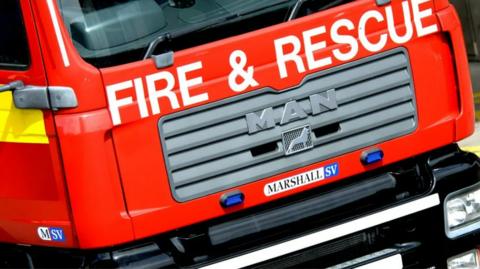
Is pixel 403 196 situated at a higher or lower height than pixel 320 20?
lower

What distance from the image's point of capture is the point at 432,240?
16.6ft

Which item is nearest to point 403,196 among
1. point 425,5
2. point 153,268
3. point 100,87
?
point 425,5

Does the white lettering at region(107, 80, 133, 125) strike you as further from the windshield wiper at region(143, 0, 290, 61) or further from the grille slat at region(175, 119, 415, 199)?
the grille slat at region(175, 119, 415, 199)

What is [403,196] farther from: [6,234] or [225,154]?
[6,234]

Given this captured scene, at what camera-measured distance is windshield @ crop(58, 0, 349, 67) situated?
4.54 meters

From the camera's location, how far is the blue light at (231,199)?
15.4 feet

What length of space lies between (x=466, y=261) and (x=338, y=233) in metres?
0.74

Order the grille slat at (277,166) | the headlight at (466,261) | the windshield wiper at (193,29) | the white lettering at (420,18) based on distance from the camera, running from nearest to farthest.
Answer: the windshield wiper at (193,29) → the grille slat at (277,166) → the white lettering at (420,18) → the headlight at (466,261)

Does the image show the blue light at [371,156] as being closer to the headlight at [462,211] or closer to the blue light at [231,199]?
the headlight at [462,211]

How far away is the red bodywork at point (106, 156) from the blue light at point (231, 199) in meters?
0.04

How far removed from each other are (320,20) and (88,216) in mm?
1398

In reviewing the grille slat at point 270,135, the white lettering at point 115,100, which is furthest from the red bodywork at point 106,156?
the grille slat at point 270,135

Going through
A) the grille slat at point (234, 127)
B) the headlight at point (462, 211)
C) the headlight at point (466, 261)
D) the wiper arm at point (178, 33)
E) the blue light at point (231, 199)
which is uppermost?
the wiper arm at point (178, 33)

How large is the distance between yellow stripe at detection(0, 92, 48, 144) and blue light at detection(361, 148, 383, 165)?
152 centimetres
